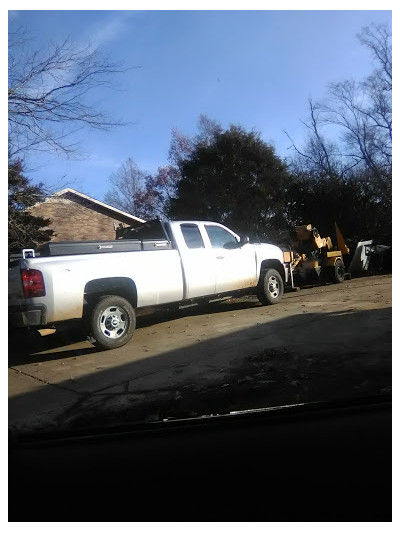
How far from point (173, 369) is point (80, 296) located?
0.77 m

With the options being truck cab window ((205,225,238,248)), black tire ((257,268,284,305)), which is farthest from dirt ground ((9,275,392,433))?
truck cab window ((205,225,238,248))

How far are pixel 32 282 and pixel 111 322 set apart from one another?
54 centimetres

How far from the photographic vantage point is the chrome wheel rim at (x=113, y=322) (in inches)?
92.2

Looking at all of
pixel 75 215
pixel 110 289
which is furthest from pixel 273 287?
pixel 75 215

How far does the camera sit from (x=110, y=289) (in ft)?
8.30

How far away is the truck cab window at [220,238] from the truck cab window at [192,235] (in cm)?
8

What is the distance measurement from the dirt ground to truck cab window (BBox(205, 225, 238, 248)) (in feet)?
1.89

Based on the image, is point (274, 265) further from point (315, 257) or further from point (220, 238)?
point (220, 238)

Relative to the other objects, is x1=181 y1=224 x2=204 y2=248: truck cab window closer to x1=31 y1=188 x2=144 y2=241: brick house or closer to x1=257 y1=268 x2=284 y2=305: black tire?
x1=31 y1=188 x2=144 y2=241: brick house

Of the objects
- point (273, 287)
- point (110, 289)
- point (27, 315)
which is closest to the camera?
point (27, 315)

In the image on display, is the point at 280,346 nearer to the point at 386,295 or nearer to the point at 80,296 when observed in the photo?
the point at 386,295

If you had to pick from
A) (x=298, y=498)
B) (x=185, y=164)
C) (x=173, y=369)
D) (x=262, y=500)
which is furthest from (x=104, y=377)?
(x=185, y=164)

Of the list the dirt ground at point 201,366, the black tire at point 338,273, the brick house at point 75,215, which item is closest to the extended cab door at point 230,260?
the dirt ground at point 201,366

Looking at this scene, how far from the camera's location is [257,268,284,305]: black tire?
10.8 ft
